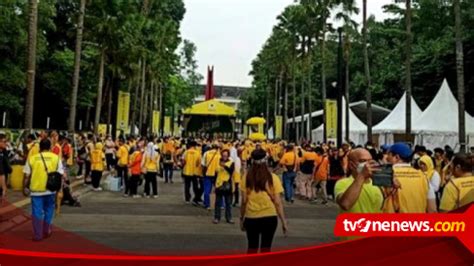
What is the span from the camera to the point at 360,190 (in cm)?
455

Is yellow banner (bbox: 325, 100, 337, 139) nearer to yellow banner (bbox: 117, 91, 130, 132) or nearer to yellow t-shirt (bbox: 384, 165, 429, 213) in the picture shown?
yellow banner (bbox: 117, 91, 130, 132)

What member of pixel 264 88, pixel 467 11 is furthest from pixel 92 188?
pixel 264 88

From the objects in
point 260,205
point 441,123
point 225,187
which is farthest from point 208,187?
point 441,123

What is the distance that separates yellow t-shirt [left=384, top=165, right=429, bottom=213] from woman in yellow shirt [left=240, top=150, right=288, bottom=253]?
177 centimetres

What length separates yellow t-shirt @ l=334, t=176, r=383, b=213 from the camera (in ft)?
15.4

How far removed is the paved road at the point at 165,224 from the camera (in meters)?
9.87

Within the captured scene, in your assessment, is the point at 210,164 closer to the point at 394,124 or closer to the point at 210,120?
the point at 394,124

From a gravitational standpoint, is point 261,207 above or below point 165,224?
above

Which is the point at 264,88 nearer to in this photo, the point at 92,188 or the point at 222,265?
the point at 92,188

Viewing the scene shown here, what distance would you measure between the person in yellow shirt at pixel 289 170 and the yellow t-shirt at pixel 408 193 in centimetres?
1312

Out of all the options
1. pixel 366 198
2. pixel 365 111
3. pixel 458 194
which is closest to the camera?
pixel 366 198

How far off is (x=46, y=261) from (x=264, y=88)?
87121mm

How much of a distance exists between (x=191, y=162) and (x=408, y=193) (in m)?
12.4

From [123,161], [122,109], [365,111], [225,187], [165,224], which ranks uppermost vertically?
[365,111]
